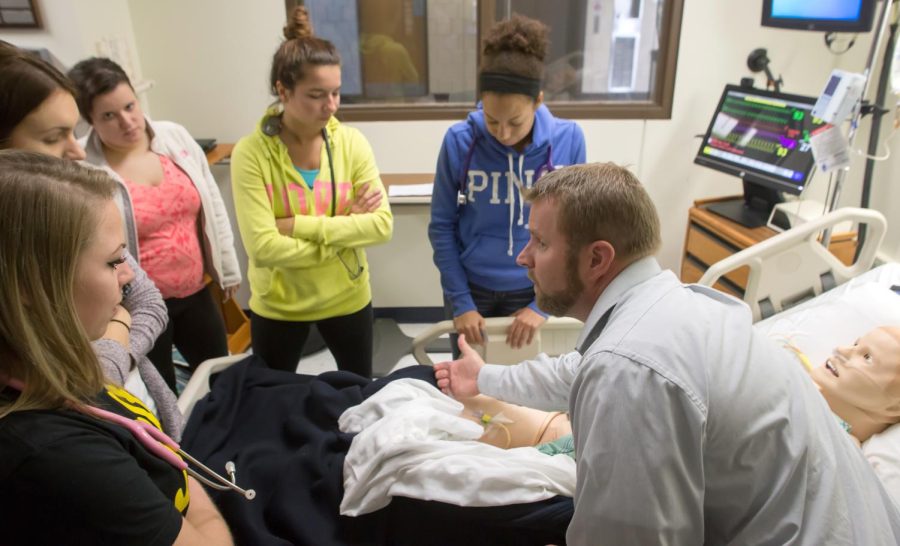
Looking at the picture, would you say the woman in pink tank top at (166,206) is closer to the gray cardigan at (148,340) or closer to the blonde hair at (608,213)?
the gray cardigan at (148,340)

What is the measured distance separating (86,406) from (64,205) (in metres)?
0.27

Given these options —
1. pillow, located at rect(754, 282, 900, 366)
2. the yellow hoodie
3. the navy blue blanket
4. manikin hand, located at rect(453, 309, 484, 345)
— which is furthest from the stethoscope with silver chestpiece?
pillow, located at rect(754, 282, 900, 366)

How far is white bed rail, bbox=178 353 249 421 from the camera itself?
1673 millimetres

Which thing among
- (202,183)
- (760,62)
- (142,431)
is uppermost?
(760,62)

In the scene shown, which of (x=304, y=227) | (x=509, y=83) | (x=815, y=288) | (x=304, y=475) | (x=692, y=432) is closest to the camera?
(x=692, y=432)

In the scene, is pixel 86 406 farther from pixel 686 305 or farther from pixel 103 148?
pixel 103 148

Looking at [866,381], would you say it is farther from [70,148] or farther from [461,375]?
[70,148]

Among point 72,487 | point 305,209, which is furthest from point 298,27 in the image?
point 72,487

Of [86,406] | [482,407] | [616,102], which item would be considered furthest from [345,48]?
→ [86,406]

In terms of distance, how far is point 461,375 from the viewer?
5.69ft

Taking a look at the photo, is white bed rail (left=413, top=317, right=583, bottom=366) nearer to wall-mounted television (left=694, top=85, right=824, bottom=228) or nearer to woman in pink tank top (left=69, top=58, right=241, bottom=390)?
woman in pink tank top (left=69, top=58, right=241, bottom=390)

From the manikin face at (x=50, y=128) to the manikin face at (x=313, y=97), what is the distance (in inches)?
22.4

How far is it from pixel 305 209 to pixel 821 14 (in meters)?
2.21

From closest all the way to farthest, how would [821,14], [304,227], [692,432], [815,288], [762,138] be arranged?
1. [692,432]
2. [304,227]
3. [815,288]
4. [821,14]
5. [762,138]
